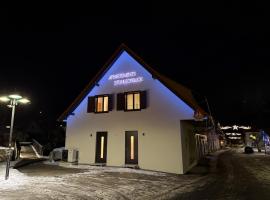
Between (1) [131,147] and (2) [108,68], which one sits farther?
(2) [108,68]

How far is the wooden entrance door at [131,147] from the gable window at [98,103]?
10.3 ft

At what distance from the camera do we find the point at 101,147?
19.1m

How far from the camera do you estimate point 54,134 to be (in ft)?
130

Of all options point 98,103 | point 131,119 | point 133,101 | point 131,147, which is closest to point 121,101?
point 133,101

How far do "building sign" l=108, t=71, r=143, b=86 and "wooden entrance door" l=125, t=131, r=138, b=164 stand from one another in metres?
4.20

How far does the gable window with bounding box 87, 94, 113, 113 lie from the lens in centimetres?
1959

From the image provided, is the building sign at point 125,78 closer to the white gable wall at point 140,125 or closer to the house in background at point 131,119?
the house in background at point 131,119

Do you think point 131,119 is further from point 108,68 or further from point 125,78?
point 108,68

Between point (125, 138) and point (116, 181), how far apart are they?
20.2 ft

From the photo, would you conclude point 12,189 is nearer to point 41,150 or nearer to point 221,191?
point 221,191

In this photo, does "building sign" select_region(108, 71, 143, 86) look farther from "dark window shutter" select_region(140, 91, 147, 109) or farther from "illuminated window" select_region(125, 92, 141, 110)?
"dark window shutter" select_region(140, 91, 147, 109)

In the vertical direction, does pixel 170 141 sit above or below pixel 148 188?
above

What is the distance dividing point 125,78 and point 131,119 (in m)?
3.53

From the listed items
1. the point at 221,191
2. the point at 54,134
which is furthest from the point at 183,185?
the point at 54,134
